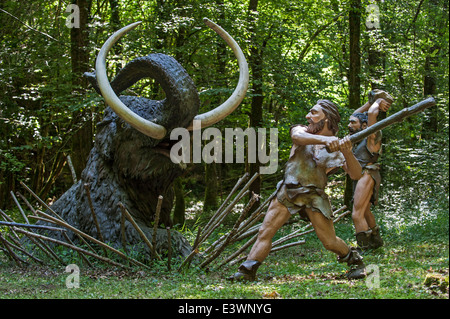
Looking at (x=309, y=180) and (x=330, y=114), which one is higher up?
(x=330, y=114)

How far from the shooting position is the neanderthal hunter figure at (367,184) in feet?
21.4

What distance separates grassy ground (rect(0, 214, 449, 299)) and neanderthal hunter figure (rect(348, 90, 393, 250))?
28 centimetres

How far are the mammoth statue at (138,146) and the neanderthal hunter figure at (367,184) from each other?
2.12 m

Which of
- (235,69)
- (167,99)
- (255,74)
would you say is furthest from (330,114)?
(235,69)

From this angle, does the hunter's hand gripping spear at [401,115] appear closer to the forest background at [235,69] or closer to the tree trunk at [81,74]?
the forest background at [235,69]

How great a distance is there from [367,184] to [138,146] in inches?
119

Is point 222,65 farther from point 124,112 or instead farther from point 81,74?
point 124,112

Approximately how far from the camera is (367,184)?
22.2 feet

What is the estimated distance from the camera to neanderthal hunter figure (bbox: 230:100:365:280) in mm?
4621

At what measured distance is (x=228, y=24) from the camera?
879 cm

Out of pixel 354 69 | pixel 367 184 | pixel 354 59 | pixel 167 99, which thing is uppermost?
pixel 354 59

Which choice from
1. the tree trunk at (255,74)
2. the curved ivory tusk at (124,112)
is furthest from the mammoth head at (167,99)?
the tree trunk at (255,74)
